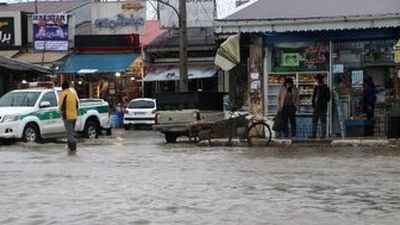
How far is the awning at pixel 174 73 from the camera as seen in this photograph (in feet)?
132

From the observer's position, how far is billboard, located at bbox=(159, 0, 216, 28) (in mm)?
43562

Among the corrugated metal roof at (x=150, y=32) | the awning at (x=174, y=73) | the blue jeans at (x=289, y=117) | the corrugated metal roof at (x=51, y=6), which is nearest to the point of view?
the blue jeans at (x=289, y=117)

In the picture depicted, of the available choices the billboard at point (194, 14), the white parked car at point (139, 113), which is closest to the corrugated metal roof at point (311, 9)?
the white parked car at point (139, 113)

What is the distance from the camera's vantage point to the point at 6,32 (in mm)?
43312

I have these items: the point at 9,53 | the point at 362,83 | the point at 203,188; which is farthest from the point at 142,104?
the point at 203,188

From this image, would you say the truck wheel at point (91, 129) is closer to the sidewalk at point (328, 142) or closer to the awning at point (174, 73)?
the sidewalk at point (328, 142)

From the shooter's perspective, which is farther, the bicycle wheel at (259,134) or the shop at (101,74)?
the shop at (101,74)

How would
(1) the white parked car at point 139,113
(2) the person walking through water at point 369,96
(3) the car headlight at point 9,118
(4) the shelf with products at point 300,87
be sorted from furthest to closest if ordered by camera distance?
(1) the white parked car at point 139,113
(3) the car headlight at point 9,118
(4) the shelf with products at point 300,87
(2) the person walking through water at point 369,96

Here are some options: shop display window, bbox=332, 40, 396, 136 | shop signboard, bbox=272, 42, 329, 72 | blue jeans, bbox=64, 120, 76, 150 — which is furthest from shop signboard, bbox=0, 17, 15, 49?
shop display window, bbox=332, 40, 396, 136

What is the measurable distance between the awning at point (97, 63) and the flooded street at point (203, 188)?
22817mm

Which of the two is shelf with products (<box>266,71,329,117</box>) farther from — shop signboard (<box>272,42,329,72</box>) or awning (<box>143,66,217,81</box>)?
awning (<box>143,66,217,81</box>)

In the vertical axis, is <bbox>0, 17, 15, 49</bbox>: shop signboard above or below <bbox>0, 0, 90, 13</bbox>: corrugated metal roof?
below

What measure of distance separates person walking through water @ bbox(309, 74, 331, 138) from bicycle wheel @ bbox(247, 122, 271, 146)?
1.38m

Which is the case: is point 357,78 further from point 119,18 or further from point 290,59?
point 119,18
